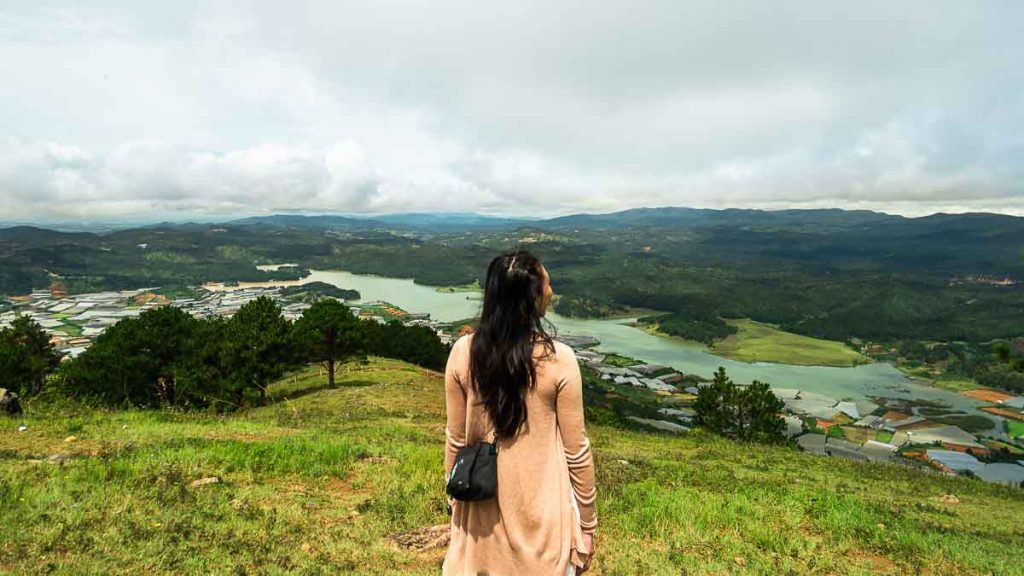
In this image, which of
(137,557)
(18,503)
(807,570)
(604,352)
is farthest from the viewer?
(604,352)

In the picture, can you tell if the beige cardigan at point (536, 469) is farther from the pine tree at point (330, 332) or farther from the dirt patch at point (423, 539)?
the pine tree at point (330, 332)

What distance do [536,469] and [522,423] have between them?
27 centimetres

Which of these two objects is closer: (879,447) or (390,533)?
(390,533)

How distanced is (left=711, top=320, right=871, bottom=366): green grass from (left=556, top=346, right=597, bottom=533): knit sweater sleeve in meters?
112

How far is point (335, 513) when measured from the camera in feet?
19.5

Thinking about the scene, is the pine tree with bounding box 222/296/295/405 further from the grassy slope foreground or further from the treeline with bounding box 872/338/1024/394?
the treeline with bounding box 872/338/1024/394

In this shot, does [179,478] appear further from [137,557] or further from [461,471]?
[461,471]

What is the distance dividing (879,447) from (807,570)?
61210mm

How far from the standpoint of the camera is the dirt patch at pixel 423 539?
5.35 metres

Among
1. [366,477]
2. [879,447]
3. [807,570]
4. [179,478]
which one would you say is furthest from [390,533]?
[879,447]

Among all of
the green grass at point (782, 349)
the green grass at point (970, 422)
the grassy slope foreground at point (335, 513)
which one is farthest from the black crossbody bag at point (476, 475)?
the green grass at point (782, 349)

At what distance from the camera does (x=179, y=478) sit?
6184 mm

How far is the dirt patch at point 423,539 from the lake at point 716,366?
175 feet

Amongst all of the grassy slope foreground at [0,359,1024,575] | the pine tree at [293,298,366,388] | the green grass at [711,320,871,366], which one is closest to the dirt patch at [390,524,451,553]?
the grassy slope foreground at [0,359,1024,575]
